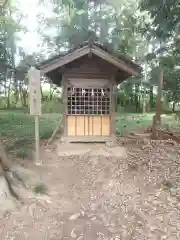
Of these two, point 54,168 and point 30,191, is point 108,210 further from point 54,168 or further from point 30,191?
point 54,168

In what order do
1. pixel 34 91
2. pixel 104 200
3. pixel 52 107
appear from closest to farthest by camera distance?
pixel 104 200 < pixel 34 91 < pixel 52 107

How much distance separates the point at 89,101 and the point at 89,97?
0.15 m

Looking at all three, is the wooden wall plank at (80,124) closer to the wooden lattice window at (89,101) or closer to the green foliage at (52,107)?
the wooden lattice window at (89,101)

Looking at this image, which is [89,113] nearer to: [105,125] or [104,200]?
[105,125]

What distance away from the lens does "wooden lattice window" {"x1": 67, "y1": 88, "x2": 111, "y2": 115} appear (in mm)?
9848

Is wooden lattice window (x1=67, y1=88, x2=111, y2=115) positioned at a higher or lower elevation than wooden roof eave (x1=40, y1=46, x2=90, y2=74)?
lower

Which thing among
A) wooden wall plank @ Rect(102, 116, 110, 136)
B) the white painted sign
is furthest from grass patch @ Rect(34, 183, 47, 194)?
wooden wall plank @ Rect(102, 116, 110, 136)

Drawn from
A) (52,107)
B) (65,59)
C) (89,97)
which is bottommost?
(52,107)

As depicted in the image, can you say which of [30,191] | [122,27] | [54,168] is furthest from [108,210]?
[122,27]

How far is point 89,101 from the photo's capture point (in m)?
9.93

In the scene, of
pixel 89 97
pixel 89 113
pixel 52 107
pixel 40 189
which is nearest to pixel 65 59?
pixel 89 97

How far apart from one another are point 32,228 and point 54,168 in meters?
2.60

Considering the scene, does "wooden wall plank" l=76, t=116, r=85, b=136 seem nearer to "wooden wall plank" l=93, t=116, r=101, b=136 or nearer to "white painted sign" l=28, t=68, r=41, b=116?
"wooden wall plank" l=93, t=116, r=101, b=136

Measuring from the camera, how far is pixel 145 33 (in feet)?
32.0
